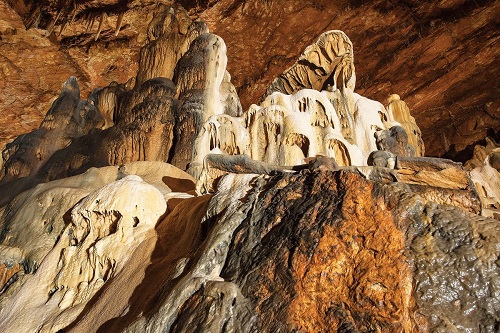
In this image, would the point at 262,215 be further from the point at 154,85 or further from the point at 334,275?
the point at 154,85

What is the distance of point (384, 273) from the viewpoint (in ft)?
9.71

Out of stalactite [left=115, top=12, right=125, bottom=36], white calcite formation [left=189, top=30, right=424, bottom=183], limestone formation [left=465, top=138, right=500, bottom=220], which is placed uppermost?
stalactite [left=115, top=12, right=125, bottom=36]

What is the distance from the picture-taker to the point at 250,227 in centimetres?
368

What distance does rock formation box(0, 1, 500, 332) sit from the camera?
295 centimetres

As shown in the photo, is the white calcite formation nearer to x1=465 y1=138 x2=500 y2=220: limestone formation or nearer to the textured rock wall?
x1=465 y1=138 x2=500 y2=220: limestone formation

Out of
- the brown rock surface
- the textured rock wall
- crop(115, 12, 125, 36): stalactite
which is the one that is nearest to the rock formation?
the textured rock wall

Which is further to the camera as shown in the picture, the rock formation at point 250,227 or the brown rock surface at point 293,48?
the brown rock surface at point 293,48

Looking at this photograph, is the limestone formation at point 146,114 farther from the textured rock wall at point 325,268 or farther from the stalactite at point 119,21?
the textured rock wall at point 325,268

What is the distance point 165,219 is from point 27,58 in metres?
13.6

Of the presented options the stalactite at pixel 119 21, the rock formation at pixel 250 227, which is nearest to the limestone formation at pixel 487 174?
the rock formation at pixel 250 227

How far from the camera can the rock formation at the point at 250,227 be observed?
2.95m

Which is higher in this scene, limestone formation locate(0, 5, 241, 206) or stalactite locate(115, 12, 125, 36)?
stalactite locate(115, 12, 125, 36)

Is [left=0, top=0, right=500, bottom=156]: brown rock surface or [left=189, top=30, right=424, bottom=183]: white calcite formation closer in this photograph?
[left=189, top=30, right=424, bottom=183]: white calcite formation

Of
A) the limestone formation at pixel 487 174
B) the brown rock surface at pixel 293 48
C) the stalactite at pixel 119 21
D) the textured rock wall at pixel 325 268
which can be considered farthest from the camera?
the stalactite at pixel 119 21
